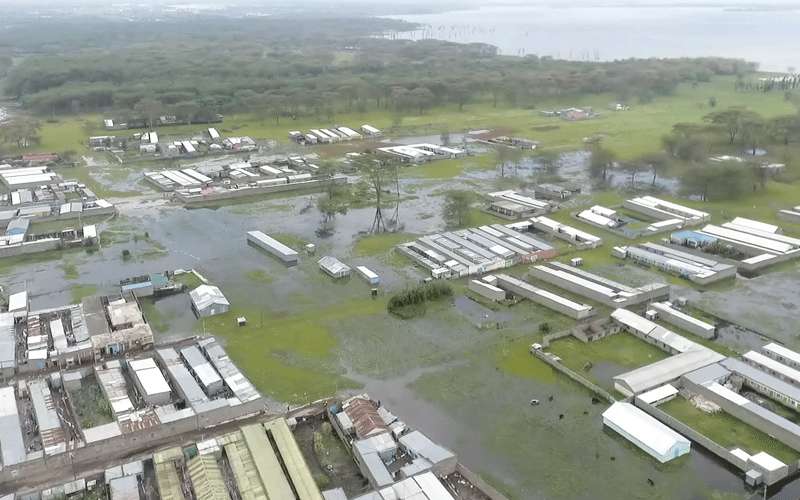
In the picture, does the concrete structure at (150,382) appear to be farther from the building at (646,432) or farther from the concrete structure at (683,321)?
the concrete structure at (683,321)

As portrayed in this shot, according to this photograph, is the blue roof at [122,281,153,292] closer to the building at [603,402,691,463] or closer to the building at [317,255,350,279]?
the building at [317,255,350,279]

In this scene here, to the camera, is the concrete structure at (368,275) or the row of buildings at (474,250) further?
the row of buildings at (474,250)

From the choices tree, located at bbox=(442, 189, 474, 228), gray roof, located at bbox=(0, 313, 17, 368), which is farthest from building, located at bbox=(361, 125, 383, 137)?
gray roof, located at bbox=(0, 313, 17, 368)

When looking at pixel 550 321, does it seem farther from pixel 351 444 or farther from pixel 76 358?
pixel 76 358

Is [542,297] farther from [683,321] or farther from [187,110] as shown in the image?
[187,110]

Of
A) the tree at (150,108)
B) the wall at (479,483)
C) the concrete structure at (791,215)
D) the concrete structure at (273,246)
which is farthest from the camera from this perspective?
the tree at (150,108)

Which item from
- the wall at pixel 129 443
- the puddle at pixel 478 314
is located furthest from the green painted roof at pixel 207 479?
the puddle at pixel 478 314

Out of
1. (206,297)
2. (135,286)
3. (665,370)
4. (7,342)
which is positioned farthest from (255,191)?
(665,370)

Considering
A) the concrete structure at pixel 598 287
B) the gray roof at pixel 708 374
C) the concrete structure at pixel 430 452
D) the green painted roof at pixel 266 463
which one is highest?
the gray roof at pixel 708 374
